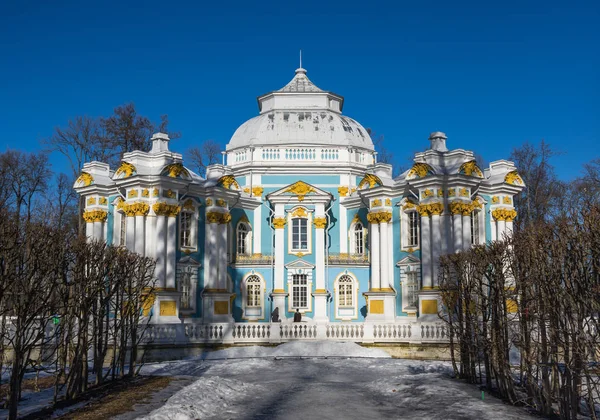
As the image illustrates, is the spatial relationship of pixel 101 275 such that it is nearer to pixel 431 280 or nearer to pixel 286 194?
pixel 431 280

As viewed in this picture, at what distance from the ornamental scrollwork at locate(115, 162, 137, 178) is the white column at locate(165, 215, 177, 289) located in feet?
7.54

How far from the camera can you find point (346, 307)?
2959cm

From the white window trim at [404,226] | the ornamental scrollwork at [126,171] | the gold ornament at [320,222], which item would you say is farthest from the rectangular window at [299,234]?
the ornamental scrollwork at [126,171]

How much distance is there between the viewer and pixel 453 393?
1230 cm

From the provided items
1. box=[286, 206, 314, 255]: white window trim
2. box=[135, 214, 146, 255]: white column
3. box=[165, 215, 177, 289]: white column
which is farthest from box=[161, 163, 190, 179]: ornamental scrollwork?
box=[286, 206, 314, 255]: white window trim

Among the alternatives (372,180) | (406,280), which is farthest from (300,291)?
(372,180)

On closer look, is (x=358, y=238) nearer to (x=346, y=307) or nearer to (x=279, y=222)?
(x=346, y=307)

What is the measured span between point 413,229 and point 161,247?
1013 cm

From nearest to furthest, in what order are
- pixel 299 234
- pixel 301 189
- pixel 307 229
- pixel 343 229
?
pixel 301 189 → pixel 307 229 → pixel 299 234 → pixel 343 229

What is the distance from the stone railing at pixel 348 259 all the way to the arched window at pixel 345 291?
2.30 feet

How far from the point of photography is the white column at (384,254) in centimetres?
2728

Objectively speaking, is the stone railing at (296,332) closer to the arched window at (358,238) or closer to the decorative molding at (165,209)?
the decorative molding at (165,209)

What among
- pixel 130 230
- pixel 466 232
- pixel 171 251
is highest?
pixel 130 230

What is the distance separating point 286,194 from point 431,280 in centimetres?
827
